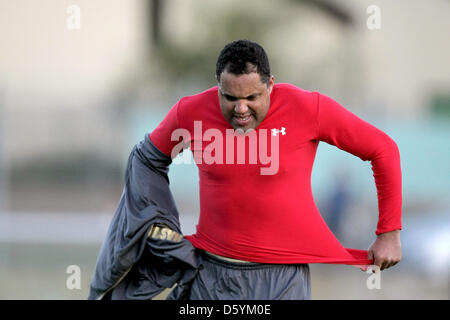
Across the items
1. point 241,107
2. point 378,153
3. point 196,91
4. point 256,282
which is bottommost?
point 256,282

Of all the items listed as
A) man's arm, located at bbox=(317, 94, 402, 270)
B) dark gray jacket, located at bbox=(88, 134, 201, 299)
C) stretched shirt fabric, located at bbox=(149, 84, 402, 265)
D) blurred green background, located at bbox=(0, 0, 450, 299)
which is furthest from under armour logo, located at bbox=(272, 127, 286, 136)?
blurred green background, located at bbox=(0, 0, 450, 299)

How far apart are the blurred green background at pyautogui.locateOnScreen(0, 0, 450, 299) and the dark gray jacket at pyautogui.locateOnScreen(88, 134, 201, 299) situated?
172 inches

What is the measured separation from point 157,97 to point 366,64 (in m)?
3.14

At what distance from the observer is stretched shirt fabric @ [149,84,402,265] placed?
285 centimetres

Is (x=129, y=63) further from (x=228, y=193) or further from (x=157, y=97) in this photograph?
(x=228, y=193)

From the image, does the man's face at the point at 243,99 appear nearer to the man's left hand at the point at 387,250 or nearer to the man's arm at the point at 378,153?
the man's arm at the point at 378,153

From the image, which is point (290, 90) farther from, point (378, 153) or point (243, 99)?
point (378, 153)

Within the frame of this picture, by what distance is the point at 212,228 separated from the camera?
301 centimetres

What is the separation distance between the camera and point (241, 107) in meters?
2.73

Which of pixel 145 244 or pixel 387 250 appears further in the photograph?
pixel 145 244

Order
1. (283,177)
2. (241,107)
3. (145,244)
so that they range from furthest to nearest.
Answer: (145,244), (283,177), (241,107)

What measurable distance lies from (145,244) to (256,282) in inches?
21.7

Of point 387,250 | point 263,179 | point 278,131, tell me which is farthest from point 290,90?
point 387,250
